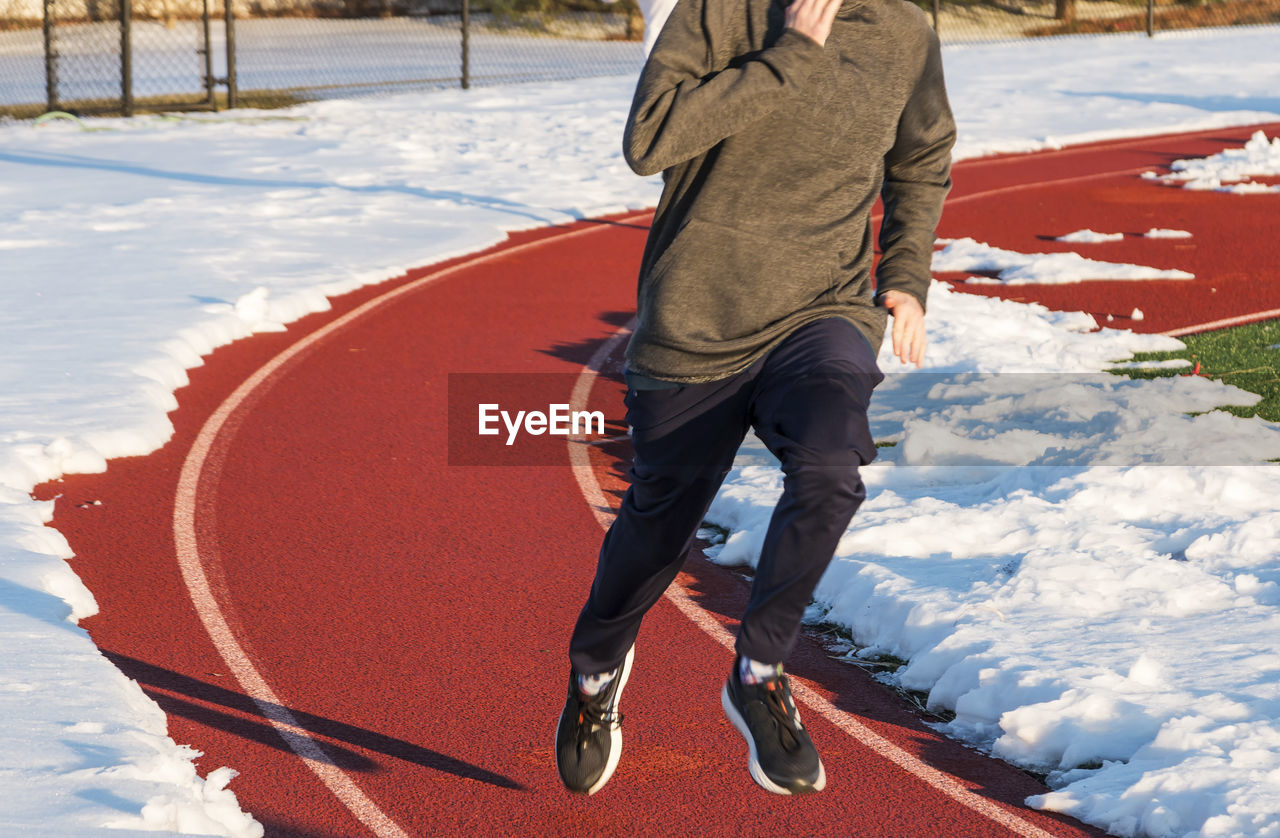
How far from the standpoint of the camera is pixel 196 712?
5.28 meters

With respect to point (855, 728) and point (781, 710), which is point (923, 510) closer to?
point (855, 728)

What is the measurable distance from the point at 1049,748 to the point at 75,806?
3.11 metres

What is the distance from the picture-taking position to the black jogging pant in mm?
3361

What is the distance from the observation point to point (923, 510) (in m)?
7.15

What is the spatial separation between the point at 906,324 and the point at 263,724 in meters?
2.82

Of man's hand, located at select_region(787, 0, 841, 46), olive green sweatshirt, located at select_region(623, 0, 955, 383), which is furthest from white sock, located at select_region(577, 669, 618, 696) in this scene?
man's hand, located at select_region(787, 0, 841, 46)

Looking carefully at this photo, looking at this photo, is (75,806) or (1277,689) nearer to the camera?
(75,806)

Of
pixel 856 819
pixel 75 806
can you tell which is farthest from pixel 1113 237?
pixel 75 806

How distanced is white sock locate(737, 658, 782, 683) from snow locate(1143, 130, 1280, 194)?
16048 millimetres

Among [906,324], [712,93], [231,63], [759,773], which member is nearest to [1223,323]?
[906,324]

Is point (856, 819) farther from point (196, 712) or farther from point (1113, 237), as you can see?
point (1113, 237)

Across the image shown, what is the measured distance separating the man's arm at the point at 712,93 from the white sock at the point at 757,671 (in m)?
1.25

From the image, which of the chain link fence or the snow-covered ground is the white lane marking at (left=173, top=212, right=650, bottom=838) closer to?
the snow-covered ground

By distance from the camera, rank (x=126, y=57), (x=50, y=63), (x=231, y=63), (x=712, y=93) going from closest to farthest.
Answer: (x=712, y=93) → (x=126, y=57) → (x=50, y=63) → (x=231, y=63)
